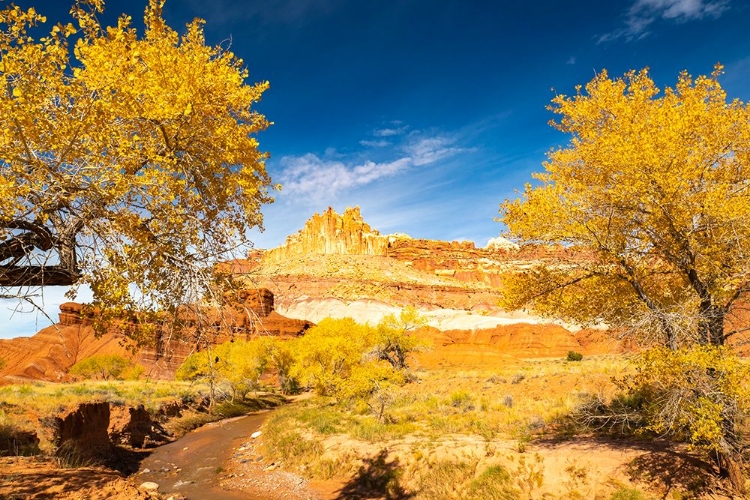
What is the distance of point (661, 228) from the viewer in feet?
28.3

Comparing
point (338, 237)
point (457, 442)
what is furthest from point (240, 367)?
point (338, 237)

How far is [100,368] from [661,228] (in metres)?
71.9

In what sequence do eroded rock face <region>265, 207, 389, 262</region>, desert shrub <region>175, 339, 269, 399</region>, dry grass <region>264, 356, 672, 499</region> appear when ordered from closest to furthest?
1. dry grass <region>264, 356, 672, 499</region>
2. desert shrub <region>175, 339, 269, 399</region>
3. eroded rock face <region>265, 207, 389, 262</region>

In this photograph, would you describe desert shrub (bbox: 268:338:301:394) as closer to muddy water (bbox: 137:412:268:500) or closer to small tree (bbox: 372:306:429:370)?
small tree (bbox: 372:306:429:370)

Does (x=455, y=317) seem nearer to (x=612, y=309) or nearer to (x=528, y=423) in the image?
(x=528, y=423)

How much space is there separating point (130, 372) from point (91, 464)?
177ft

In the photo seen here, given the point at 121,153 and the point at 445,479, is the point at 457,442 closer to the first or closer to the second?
the point at 445,479

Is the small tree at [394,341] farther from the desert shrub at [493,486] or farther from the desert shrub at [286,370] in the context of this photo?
the desert shrub at [493,486]

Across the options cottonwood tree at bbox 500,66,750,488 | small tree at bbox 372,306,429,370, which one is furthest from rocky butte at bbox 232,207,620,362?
small tree at bbox 372,306,429,370

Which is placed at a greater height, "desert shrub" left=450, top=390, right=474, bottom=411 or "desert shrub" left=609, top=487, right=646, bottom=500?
"desert shrub" left=609, top=487, right=646, bottom=500

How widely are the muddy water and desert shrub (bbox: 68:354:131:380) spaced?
42757 millimetres

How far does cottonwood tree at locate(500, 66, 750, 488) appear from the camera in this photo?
7.99 metres

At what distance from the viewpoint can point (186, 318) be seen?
21.7 feet

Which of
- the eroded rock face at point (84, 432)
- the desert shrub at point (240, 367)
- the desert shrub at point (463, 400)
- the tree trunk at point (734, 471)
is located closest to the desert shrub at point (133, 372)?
the desert shrub at point (240, 367)
